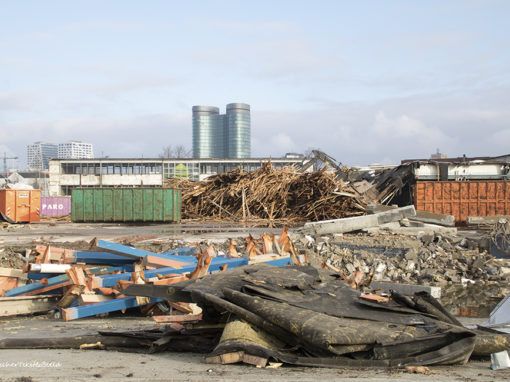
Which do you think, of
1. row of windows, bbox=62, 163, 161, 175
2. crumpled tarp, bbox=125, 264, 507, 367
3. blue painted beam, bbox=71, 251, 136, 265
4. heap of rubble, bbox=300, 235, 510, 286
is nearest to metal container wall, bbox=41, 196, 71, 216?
row of windows, bbox=62, 163, 161, 175

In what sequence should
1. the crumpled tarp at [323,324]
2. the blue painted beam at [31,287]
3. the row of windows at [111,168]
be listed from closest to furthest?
the crumpled tarp at [323,324], the blue painted beam at [31,287], the row of windows at [111,168]

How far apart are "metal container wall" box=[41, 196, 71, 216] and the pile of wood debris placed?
14.5 metres

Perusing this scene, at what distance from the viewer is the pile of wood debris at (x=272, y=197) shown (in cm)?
2495

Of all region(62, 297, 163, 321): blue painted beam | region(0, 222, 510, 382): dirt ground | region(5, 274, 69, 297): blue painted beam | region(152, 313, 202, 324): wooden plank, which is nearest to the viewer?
region(0, 222, 510, 382): dirt ground

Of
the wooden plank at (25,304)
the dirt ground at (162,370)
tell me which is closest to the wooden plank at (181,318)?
the dirt ground at (162,370)

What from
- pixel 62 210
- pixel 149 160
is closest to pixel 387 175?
pixel 62 210

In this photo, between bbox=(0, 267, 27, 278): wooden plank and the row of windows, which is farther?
the row of windows

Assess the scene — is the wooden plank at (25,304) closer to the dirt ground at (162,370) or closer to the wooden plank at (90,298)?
the wooden plank at (90,298)

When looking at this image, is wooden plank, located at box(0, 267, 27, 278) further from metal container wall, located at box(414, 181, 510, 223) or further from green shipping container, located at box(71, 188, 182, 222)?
metal container wall, located at box(414, 181, 510, 223)

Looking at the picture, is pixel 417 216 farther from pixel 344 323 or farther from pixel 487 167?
pixel 344 323

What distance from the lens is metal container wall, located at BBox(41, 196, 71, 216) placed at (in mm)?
37625

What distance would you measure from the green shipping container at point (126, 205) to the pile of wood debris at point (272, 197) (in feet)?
6.16

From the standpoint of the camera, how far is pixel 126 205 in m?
27.4

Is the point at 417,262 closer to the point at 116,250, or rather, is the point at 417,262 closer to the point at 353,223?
the point at 353,223
